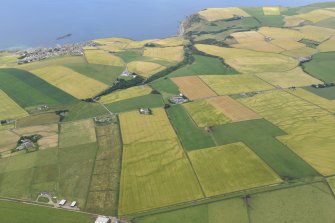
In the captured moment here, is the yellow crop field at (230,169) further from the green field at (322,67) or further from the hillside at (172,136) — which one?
the green field at (322,67)

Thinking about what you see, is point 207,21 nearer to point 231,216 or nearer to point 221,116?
point 221,116

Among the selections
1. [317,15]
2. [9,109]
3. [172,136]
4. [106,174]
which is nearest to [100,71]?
[9,109]

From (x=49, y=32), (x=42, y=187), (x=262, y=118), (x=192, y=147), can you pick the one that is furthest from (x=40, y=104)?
(x=49, y=32)

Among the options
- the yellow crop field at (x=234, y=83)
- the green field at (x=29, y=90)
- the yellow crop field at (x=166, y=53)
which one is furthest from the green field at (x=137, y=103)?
the yellow crop field at (x=166, y=53)

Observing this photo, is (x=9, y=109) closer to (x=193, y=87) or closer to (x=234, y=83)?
(x=193, y=87)

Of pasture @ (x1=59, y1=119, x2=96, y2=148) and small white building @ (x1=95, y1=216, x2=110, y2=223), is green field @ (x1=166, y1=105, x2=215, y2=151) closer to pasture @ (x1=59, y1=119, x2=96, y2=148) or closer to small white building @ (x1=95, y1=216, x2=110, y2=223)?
pasture @ (x1=59, y1=119, x2=96, y2=148)
